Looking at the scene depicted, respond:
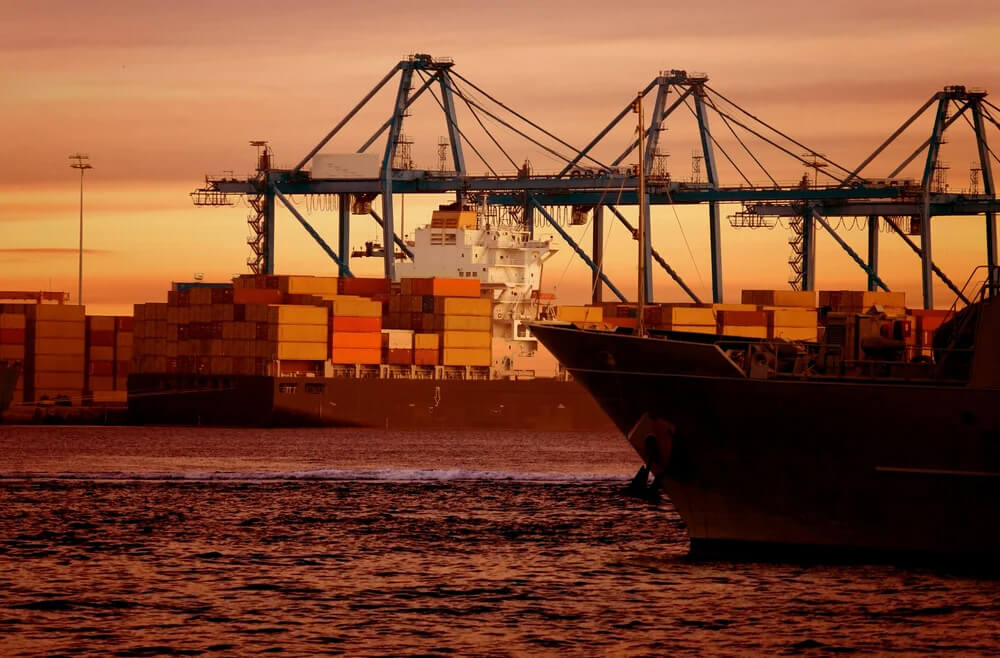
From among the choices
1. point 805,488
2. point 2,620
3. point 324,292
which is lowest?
point 2,620

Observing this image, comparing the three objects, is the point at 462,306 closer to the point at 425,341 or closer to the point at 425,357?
the point at 425,341

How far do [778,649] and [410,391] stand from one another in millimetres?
77876

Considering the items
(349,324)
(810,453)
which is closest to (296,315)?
(349,324)

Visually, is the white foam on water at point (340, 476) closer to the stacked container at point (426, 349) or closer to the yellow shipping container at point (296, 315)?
the yellow shipping container at point (296, 315)

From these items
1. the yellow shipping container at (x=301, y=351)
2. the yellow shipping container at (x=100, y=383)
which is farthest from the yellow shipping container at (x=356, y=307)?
the yellow shipping container at (x=100, y=383)

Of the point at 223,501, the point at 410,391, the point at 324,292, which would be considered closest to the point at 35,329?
the point at 324,292

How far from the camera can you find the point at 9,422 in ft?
360

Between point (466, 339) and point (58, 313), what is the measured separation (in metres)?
31.1

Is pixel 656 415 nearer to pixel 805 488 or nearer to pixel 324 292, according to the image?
pixel 805 488

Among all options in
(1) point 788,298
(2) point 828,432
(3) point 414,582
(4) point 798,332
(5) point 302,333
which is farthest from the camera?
(1) point 788,298

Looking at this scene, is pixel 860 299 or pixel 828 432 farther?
pixel 860 299

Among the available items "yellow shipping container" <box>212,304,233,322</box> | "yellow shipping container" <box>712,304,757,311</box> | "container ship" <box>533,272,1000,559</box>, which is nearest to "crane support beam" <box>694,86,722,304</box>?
"yellow shipping container" <box>712,304,757,311</box>

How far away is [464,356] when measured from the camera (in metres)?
106

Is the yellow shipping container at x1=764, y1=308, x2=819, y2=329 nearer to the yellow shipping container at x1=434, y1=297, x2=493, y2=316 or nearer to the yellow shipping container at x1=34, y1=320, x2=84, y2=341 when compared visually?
the yellow shipping container at x1=434, y1=297, x2=493, y2=316
